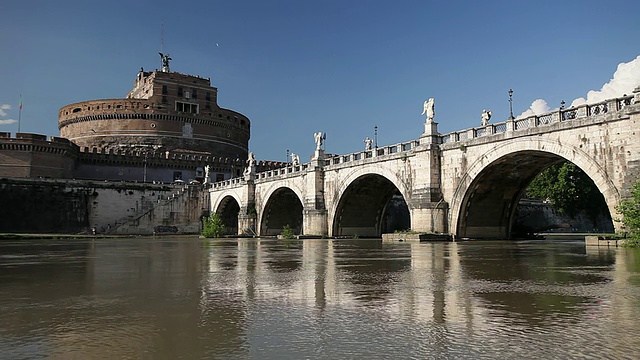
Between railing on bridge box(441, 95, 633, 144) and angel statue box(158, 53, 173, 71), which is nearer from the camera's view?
railing on bridge box(441, 95, 633, 144)

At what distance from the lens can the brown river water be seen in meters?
4.63

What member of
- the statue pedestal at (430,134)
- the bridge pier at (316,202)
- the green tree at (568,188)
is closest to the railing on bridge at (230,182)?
the bridge pier at (316,202)

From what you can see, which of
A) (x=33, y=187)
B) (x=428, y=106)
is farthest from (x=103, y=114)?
(x=428, y=106)

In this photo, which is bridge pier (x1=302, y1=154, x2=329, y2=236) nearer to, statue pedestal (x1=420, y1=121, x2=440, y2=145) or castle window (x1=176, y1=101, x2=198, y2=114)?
statue pedestal (x1=420, y1=121, x2=440, y2=145)

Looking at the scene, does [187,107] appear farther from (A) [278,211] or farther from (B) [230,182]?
(A) [278,211]

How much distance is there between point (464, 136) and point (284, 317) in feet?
81.4

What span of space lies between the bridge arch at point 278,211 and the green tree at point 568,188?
79.1 ft

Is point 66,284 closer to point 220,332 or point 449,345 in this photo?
point 220,332

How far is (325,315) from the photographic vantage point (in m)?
6.32

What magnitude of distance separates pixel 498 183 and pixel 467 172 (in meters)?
2.50

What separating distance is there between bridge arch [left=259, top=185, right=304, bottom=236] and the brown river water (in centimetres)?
4067

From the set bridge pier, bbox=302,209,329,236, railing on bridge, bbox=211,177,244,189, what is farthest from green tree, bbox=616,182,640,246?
railing on bridge, bbox=211,177,244,189

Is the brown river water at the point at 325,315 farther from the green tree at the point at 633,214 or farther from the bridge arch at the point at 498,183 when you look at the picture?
the bridge arch at the point at 498,183

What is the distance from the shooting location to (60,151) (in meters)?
65.1
